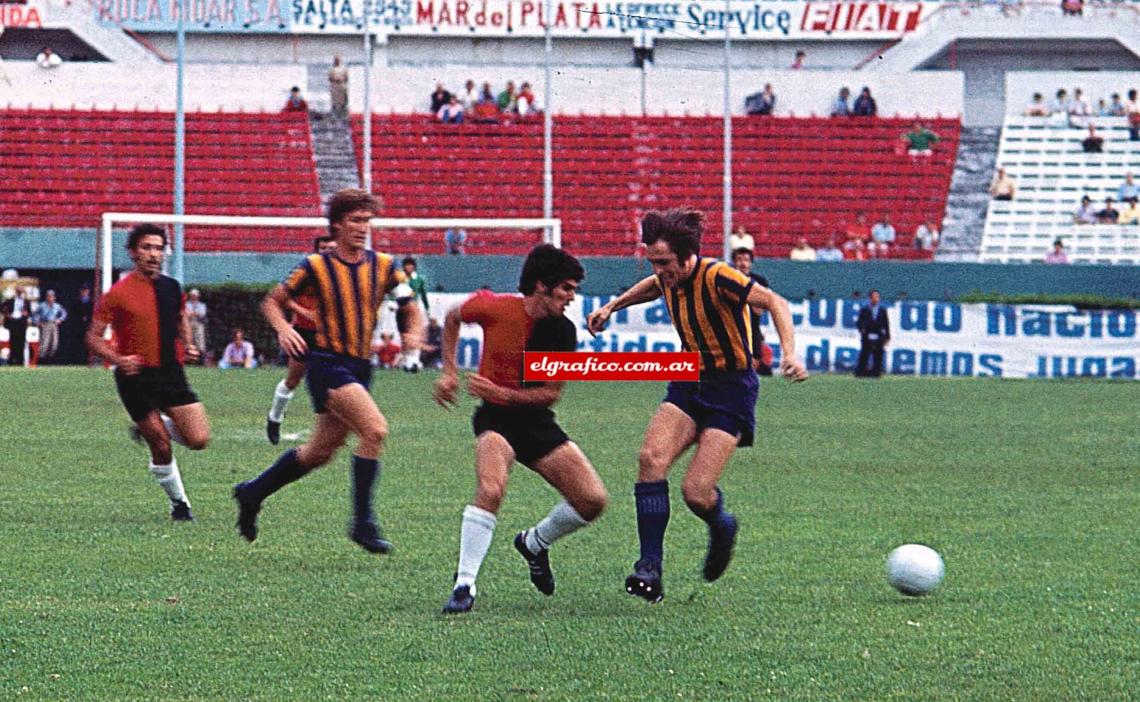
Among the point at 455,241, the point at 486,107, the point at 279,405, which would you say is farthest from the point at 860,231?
the point at 279,405

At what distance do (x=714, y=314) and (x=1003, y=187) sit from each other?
3596cm

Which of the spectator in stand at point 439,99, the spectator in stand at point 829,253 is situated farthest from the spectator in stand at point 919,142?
the spectator in stand at point 439,99

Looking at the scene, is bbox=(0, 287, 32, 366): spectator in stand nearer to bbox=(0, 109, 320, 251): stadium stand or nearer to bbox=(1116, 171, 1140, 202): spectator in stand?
bbox=(0, 109, 320, 251): stadium stand

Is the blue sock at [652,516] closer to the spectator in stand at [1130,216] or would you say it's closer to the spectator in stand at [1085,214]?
the spectator in stand at [1130,216]

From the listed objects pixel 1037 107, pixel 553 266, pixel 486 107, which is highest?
pixel 1037 107

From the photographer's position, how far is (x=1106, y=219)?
41156 millimetres

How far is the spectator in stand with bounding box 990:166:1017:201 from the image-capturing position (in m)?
43.1

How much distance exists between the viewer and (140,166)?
135 feet

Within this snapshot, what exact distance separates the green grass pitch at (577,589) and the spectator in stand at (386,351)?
16367 mm

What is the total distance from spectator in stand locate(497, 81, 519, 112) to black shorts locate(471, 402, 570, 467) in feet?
116

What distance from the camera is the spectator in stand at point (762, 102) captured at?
4491 centimetres

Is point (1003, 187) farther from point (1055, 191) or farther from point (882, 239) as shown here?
point (882, 239)

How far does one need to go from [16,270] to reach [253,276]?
5087mm

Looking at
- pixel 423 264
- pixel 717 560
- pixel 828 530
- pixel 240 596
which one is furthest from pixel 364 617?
pixel 423 264
